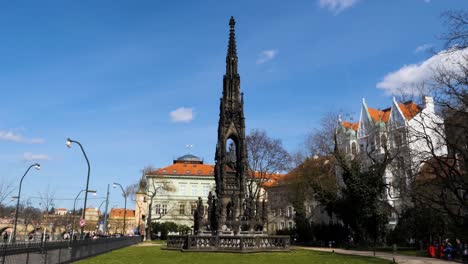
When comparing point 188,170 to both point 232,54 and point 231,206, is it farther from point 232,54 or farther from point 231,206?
point 231,206

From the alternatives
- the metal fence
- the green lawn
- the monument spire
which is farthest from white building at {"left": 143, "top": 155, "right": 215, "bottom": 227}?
the green lawn

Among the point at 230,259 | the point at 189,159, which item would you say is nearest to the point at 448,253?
the point at 230,259

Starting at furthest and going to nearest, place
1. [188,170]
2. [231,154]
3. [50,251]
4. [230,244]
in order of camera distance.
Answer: [188,170]
[231,154]
[230,244]
[50,251]

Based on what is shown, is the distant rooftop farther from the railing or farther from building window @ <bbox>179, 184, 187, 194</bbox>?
the railing

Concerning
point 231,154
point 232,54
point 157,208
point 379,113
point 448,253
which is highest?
point 379,113

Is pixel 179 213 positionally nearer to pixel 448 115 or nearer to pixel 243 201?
pixel 243 201

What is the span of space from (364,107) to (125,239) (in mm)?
42697

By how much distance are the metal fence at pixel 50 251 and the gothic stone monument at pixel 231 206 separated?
18.6 feet

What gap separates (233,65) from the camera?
3080 centimetres

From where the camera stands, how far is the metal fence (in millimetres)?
12410

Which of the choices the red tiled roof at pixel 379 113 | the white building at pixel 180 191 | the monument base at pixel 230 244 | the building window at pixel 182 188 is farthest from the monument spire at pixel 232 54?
the building window at pixel 182 188

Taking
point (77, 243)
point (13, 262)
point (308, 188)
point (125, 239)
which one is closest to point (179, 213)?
point (308, 188)

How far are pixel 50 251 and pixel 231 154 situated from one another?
16.0 metres

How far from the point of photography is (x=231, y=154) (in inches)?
1177
